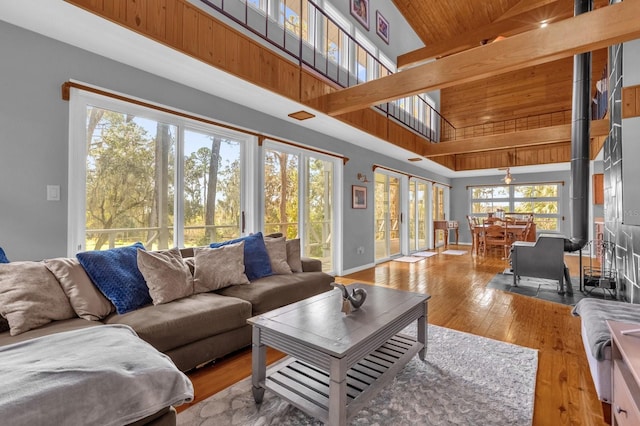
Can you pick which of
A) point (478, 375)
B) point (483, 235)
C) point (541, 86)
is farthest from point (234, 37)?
point (541, 86)

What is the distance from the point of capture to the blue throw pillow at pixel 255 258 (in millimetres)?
3049

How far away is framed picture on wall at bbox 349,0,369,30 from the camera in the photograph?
17.6 ft

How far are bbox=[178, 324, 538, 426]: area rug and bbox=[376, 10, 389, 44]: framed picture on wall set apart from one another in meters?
6.12

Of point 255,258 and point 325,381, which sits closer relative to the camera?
point 325,381

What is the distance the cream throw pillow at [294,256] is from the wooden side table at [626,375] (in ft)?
8.50

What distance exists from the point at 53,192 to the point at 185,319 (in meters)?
1.46

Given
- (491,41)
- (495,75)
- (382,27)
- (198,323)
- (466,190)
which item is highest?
(491,41)

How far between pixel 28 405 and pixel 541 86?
10.2m

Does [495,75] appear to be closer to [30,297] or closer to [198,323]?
[198,323]

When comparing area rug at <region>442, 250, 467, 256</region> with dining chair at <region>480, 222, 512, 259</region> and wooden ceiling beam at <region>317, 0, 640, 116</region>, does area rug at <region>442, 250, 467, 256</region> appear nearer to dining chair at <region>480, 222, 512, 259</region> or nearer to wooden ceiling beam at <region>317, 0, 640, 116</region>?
dining chair at <region>480, 222, 512, 259</region>

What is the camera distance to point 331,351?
4.62ft

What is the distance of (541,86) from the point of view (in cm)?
777

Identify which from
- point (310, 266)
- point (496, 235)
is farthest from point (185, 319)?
point (496, 235)

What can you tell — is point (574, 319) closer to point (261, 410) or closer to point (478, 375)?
point (478, 375)
